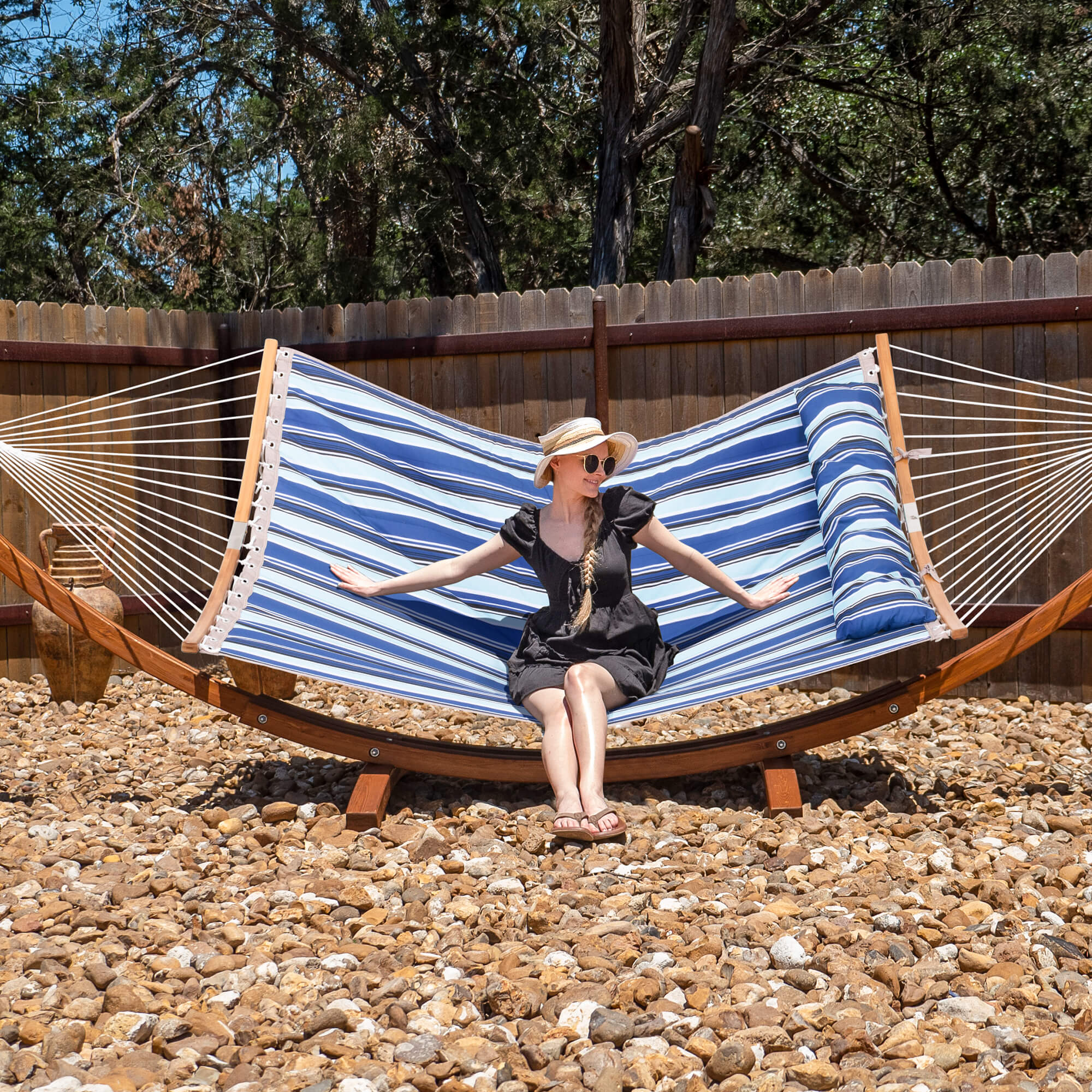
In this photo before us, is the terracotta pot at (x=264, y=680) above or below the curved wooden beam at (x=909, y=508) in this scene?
below

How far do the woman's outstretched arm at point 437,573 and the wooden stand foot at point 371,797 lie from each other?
1.69 feet

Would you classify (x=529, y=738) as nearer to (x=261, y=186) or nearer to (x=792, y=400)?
(x=792, y=400)

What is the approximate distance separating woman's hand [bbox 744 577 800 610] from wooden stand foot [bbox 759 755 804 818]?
0.45 m

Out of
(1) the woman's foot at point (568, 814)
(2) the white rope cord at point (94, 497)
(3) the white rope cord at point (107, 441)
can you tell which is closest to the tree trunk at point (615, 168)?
(3) the white rope cord at point (107, 441)

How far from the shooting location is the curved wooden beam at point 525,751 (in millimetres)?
3176

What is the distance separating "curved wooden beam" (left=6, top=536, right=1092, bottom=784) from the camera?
3.18 meters

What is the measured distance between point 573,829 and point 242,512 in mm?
1356

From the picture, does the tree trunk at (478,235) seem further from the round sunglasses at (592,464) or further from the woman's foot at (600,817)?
the woman's foot at (600,817)

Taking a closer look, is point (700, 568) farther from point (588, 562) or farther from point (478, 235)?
point (478, 235)

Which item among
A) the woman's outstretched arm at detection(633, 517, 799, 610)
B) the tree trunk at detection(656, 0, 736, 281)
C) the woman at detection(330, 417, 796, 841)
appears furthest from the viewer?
the tree trunk at detection(656, 0, 736, 281)

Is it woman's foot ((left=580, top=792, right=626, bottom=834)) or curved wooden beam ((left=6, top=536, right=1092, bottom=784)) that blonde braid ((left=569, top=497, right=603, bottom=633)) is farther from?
woman's foot ((left=580, top=792, right=626, bottom=834))

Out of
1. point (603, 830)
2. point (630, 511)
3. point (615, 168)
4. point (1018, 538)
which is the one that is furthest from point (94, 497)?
point (615, 168)

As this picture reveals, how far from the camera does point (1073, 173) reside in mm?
10078

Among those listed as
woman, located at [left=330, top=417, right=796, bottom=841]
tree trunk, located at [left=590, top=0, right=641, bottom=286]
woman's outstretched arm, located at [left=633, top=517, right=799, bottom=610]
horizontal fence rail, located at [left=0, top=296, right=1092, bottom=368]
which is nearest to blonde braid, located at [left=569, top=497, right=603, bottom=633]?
woman, located at [left=330, top=417, right=796, bottom=841]
